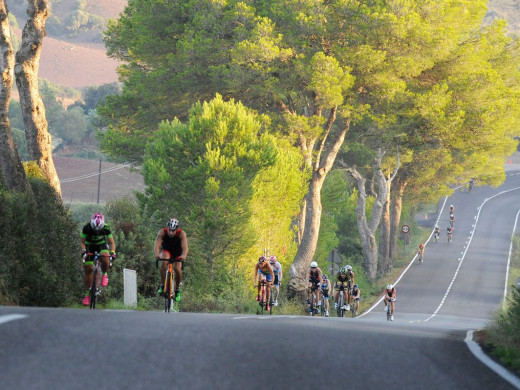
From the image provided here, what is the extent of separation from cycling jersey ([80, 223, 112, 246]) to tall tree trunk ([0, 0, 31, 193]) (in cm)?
406

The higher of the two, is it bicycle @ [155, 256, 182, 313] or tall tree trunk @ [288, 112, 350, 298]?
tall tree trunk @ [288, 112, 350, 298]

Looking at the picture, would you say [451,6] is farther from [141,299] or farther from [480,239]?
[480,239]

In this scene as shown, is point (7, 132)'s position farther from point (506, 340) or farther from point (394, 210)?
point (394, 210)

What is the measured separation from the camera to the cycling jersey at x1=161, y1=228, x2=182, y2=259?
51.2 feet

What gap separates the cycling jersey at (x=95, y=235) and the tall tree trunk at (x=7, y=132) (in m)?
4.06

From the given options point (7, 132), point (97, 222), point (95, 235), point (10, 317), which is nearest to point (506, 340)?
point (10, 317)

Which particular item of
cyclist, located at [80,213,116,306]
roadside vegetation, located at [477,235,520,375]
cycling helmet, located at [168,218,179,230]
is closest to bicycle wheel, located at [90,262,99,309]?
cyclist, located at [80,213,116,306]

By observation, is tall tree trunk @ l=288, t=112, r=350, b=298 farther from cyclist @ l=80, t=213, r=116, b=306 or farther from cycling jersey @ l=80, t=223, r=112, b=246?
cycling jersey @ l=80, t=223, r=112, b=246

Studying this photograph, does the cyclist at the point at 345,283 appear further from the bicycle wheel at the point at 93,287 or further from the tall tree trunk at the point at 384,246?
the tall tree trunk at the point at 384,246

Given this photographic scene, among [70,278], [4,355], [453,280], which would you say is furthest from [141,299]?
[453,280]

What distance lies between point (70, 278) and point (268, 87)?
19024mm

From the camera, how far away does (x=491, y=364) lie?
336 inches

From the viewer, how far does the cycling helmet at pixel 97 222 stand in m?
14.4

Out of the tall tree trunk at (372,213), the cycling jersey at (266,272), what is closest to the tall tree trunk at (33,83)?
the cycling jersey at (266,272)
